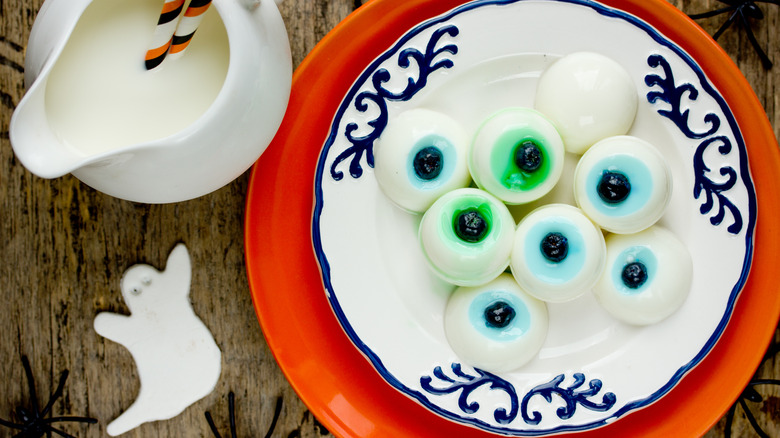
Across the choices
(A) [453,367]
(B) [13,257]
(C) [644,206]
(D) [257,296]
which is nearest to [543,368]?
(A) [453,367]

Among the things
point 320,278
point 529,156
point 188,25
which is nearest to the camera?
point 188,25

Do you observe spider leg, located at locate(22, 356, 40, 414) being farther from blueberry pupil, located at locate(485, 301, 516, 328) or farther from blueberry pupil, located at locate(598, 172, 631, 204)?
blueberry pupil, located at locate(598, 172, 631, 204)

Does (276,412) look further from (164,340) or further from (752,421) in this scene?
(752,421)

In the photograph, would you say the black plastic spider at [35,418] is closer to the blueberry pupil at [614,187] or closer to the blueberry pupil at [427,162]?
the blueberry pupil at [427,162]

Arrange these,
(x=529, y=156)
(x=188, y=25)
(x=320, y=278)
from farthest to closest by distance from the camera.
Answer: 1. (x=320, y=278)
2. (x=529, y=156)
3. (x=188, y=25)

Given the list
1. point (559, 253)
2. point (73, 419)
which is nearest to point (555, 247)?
point (559, 253)

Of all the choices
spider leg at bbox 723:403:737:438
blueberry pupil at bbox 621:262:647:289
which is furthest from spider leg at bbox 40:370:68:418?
spider leg at bbox 723:403:737:438
